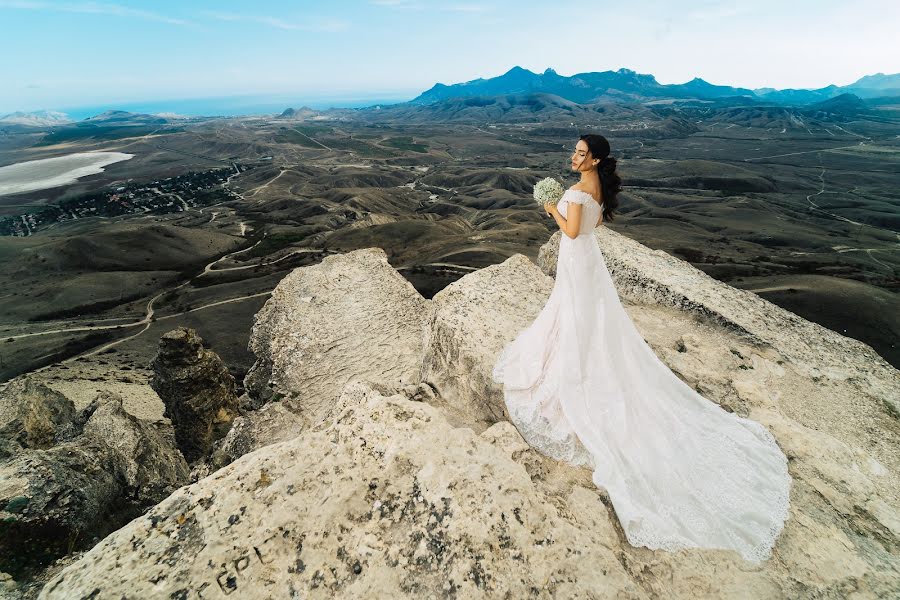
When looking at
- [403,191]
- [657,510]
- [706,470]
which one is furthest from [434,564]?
[403,191]

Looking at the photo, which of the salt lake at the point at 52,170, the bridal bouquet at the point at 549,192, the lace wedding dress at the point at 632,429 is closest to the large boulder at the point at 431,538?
the lace wedding dress at the point at 632,429

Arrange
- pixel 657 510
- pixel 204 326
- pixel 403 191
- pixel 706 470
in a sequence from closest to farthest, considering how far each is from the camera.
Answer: pixel 657 510
pixel 706 470
pixel 204 326
pixel 403 191

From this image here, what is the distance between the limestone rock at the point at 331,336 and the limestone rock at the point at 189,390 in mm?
3412

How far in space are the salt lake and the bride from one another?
196563mm

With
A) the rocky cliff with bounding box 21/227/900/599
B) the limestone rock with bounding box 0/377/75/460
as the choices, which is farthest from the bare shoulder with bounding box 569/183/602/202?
the limestone rock with bounding box 0/377/75/460

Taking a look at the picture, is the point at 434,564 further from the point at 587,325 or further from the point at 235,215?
the point at 235,215

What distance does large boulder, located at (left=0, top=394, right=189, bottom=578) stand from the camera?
6.32 meters

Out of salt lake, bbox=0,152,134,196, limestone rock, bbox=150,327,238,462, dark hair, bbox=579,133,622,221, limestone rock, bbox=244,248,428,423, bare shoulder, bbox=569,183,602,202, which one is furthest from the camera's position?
salt lake, bbox=0,152,134,196

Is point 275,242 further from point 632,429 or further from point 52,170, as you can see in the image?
point 52,170

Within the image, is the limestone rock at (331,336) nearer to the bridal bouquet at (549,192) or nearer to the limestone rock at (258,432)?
the limestone rock at (258,432)

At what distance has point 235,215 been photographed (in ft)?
324

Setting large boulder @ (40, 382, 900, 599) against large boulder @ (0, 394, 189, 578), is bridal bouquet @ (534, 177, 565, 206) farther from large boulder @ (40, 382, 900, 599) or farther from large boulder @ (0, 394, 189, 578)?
large boulder @ (0, 394, 189, 578)

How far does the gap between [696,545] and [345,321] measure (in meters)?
12.4

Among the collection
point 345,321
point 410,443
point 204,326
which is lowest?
point 204,326
